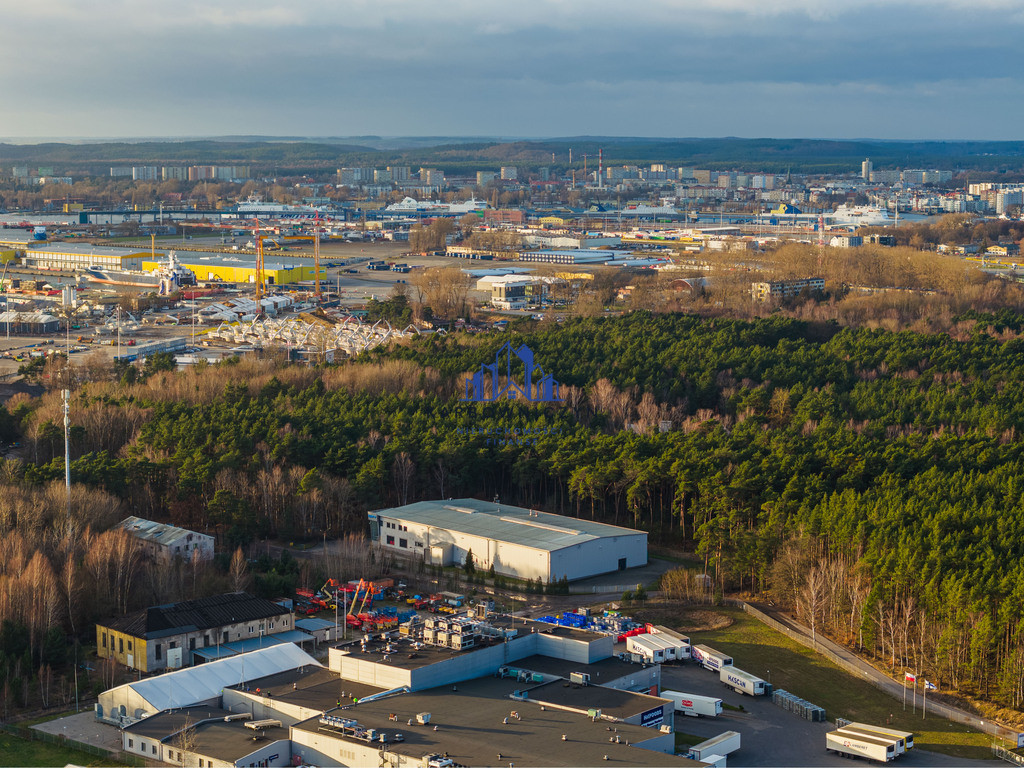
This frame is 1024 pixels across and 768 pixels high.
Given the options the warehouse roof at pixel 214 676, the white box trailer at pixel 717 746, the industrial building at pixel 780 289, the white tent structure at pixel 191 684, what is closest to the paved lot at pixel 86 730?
the white tent structure at pixel 191 684

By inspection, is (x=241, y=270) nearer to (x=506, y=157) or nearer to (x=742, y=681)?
(x=742, y=681)

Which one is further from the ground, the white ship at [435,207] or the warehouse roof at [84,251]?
the white ship at [435,207]

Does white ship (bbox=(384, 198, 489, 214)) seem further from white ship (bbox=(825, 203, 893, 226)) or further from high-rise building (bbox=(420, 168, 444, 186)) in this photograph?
white ship (bbox=(825, 203, 893, 226))

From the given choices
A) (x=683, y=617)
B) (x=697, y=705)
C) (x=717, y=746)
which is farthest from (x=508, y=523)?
(x=717, y=746)

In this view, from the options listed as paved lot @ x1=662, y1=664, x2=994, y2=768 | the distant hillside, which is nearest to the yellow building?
paved lot @ x1=662, y1=664, x2=994, y2=768

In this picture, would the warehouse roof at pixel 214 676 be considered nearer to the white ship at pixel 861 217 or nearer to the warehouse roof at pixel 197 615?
the warehouse roof at pixel 197 615

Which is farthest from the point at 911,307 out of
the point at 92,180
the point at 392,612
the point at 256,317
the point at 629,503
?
the point at 92,180
